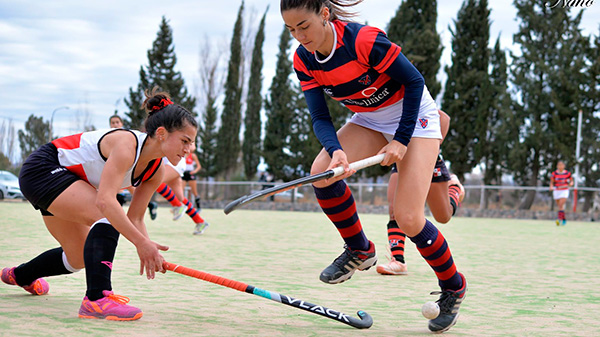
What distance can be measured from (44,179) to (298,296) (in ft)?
5.55

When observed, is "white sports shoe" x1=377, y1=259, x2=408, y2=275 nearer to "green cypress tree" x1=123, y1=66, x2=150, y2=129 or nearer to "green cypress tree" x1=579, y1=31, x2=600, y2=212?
"green cypress tree" x1=579, y1=31, x2=600, y2=212

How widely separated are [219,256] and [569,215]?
1683 cm

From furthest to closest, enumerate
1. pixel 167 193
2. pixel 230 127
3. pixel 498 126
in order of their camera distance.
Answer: pixel 230 127
pixel 498 126
pixel 167 193

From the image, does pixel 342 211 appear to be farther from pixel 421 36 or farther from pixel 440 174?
pixel 421 36

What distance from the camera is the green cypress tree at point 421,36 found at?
91.6 ft

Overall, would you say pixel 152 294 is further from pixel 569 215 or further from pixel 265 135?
pixel 265 135

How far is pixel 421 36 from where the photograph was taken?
27.8 m

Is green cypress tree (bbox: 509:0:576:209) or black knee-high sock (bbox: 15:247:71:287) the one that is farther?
green cypress tree (bbox: 509:0:576:209)

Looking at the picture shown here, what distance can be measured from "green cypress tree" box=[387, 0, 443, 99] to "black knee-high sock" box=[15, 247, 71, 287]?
24676 millimetres

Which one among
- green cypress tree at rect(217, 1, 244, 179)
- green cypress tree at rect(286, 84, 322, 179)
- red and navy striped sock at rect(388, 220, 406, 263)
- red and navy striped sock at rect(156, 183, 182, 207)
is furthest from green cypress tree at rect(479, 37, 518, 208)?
red and navy striped sock at rect(388, 220, 406, 263)

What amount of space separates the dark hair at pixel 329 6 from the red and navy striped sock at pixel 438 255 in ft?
4.12

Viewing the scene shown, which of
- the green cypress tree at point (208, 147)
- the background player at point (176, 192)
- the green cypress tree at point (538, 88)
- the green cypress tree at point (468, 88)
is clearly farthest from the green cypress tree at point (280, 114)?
the background player at point (176, 192)

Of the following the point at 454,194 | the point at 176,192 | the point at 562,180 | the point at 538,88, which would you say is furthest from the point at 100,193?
the point at 538,88

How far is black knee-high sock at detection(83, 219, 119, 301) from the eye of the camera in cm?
331
